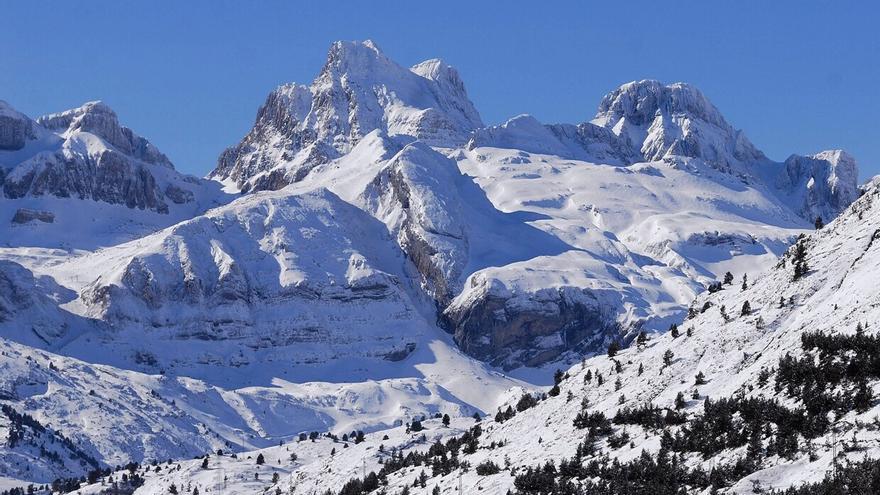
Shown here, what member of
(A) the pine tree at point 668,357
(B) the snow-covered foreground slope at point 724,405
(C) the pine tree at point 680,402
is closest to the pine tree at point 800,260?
(B) the snow-covered foreground slope at point 724,405

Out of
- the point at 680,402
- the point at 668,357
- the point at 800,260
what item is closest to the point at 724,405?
the point at 680,402

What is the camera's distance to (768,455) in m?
53.8

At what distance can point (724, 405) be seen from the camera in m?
60.2

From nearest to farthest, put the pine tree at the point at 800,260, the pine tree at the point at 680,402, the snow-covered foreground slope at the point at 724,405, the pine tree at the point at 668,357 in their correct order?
1. the snow-covered foreground slope at the point at 724,405
2. the pine tree at the point at 680,402
3. the pine tree at the point at 800,260
4. the pine tree at the point at 668,357

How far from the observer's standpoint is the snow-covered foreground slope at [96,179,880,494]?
5344cm

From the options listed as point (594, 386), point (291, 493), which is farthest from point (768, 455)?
point (291, 493)

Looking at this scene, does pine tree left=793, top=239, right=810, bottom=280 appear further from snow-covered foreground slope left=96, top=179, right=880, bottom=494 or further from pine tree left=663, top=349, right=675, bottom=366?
pine tree left=663, top=349, right=675, bottom=366

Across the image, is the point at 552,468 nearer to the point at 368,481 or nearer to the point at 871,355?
the point at 871,355

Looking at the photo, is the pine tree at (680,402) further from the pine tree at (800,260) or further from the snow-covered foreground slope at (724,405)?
the pine tree at (800,260)

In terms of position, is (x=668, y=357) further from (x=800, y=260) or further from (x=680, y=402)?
(x=680, y=402)

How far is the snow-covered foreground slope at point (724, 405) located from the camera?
53.4 metres

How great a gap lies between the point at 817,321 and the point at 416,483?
28148 mm

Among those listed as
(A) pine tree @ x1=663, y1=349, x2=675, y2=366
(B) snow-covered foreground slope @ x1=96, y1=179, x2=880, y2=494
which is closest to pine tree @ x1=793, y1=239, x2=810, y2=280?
(B) snow-covered foreground slope @ x1=96, y1=179, x2=880, y2=494

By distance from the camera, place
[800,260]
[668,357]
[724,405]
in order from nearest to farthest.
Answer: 1. [724,405]
2. [800,260]
3. [668,357]
